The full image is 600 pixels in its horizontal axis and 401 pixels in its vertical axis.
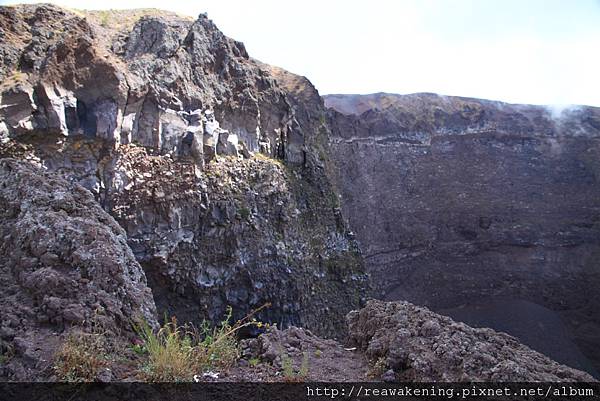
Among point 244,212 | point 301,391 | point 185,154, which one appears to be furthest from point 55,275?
point 244,212

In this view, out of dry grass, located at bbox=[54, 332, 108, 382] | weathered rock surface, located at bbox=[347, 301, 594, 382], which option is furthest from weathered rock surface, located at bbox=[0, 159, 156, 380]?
weathered rock surface, located at bbox=[347, 301, 594, 382]

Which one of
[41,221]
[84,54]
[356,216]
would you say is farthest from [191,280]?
[356,216]

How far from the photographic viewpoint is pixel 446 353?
4699 millimetres

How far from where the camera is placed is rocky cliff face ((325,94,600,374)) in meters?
28.2

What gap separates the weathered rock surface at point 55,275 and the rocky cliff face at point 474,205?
2183cm

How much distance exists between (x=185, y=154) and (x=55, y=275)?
405 inches

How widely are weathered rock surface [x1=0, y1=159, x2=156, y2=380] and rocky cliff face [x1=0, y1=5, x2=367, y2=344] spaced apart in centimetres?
549

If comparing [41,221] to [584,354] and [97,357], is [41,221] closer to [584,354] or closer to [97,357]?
[97,357]

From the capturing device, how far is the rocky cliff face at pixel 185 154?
12094 millimetres

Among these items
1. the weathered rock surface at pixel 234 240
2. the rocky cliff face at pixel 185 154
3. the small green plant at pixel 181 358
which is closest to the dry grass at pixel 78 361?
the small green plant at pixel 181 358

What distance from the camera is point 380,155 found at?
31922 mm

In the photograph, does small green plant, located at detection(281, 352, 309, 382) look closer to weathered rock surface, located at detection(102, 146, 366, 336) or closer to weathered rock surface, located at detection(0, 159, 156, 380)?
weathered rock surface, located at detection(0, 159, 156, 380)

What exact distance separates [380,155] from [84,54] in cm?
2253

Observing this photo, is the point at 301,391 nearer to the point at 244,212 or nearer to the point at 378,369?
the point at 378,369
